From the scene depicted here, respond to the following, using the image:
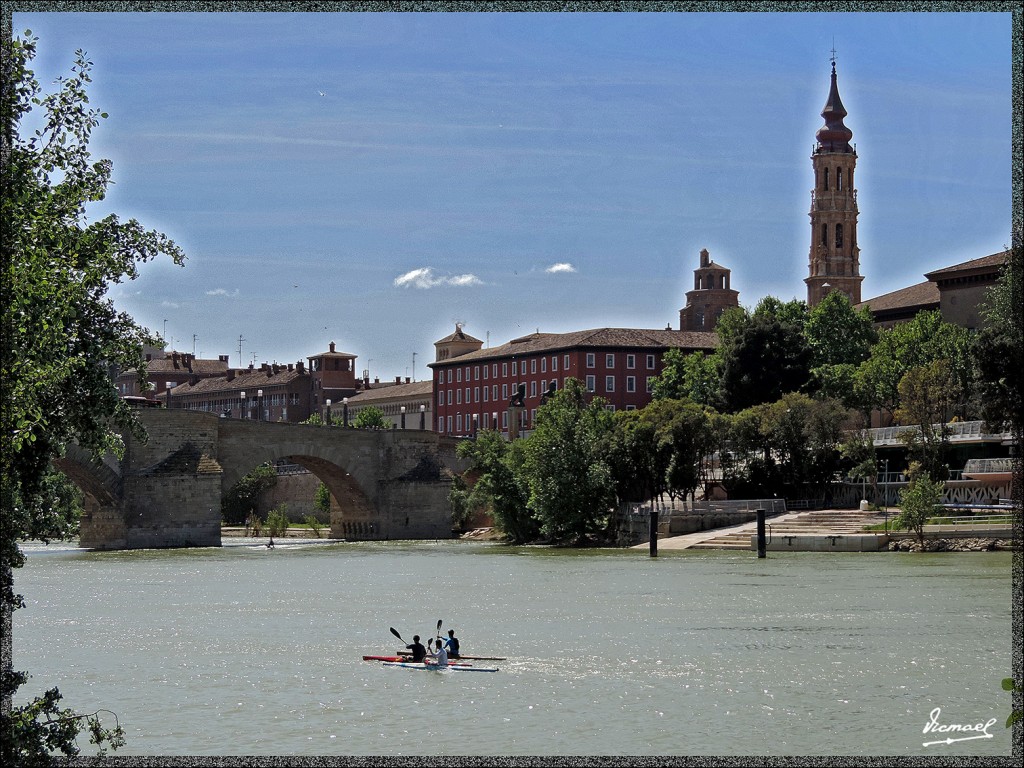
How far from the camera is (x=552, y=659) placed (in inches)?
1026

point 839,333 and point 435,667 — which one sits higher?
point 839,333

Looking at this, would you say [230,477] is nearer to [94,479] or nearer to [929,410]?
[94,479]

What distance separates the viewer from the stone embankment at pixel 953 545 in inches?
2020

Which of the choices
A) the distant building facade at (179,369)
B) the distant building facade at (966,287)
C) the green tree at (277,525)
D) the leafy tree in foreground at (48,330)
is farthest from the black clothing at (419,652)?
the distant building facade at (179,369)

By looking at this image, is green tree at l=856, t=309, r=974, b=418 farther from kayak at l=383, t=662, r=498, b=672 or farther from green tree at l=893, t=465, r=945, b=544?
kayak at l=383, t=662, r=498, b=672

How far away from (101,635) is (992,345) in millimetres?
23756

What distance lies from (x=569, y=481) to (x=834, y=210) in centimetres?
7293

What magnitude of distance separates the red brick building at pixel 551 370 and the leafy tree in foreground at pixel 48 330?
95.9 metres

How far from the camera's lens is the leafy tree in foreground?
33.6 ft

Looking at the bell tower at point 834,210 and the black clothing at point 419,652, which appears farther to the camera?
the bell tower at point 834,210

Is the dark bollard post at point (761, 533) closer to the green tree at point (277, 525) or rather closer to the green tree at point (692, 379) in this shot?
the green tree at point (692, 379)

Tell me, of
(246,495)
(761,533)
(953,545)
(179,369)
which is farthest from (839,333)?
(179,369)
